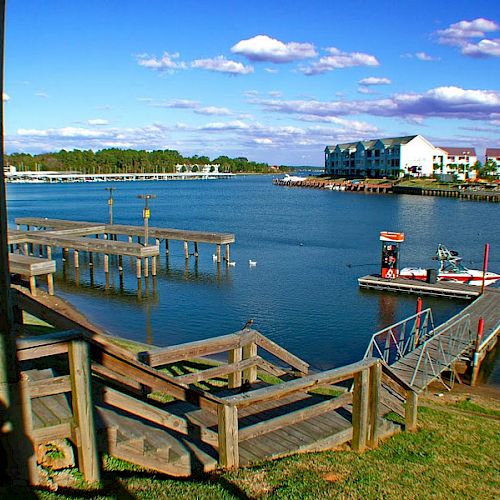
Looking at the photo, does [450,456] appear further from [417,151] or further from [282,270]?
[417,151]

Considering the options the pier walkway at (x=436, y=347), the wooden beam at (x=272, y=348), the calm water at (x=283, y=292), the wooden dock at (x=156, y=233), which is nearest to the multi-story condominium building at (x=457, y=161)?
the calm water at (x=283, y=292)

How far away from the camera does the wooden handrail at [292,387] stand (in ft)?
17.3

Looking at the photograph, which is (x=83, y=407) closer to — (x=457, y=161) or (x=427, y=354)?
(x=427, y=354)

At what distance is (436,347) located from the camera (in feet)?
51.0

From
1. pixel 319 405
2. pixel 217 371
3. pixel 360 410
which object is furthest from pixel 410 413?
pixel 217 371

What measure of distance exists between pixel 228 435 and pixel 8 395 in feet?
7.02

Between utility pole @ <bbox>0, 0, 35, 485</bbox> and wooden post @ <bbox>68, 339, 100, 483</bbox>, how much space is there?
16.5 inches

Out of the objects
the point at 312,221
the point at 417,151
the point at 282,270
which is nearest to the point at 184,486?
the point at 282,270

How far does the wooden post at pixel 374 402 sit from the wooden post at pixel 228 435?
6.03ft

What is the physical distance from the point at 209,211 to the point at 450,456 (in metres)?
77.2

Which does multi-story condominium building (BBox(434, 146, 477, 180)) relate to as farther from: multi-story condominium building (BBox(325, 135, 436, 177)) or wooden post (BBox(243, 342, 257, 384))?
wooden post (BBox(243, 342, 257, 384))

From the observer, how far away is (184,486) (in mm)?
4965

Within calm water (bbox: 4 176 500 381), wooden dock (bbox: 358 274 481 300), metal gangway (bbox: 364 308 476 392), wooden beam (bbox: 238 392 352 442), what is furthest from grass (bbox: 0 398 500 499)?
wooden dock (bbox: 358 274 481 300)

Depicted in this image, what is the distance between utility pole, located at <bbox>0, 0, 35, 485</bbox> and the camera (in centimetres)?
392
